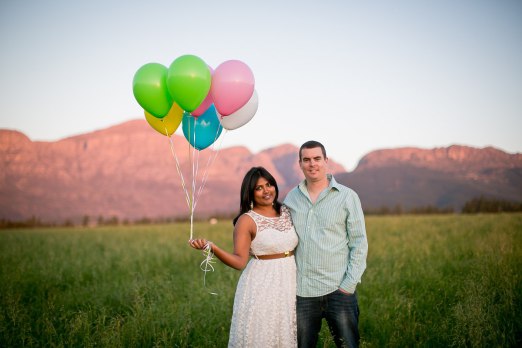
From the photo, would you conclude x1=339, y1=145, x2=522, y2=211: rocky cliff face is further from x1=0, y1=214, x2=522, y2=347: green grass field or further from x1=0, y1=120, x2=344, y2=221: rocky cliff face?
x1=0, y1=214, x2=522, y2=347: green grass field

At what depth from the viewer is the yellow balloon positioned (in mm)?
4078

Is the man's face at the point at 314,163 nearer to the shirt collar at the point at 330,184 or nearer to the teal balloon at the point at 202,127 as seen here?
the shirt collar at the point at 330,184

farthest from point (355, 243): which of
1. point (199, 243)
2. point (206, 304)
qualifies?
point (206, 304)

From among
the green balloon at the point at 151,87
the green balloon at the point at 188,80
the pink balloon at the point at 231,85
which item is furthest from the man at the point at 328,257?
the green balloon at the point at 151,87

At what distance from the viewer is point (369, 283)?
580cm

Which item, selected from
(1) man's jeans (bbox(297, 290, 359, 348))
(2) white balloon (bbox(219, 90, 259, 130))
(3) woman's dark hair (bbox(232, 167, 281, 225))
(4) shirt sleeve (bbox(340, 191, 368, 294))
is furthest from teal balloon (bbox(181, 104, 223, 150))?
(1) man's jeans (bbox(297, 290, 359, 348))

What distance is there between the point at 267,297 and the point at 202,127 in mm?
2064

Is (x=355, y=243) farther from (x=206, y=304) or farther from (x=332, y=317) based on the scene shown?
(x=206, y=304)

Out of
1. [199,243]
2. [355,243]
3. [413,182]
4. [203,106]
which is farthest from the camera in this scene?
[413,182]

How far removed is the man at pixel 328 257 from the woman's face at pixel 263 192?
0.29 metres

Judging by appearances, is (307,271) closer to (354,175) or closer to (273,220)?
(273,220)

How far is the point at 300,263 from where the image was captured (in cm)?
309

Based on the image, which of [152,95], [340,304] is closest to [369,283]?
[340,304]

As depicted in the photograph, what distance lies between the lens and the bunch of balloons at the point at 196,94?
3518mm
